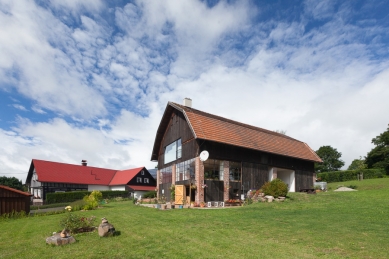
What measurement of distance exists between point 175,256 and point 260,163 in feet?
63.7

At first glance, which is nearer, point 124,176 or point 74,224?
point 74,224

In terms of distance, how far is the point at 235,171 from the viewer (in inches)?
934

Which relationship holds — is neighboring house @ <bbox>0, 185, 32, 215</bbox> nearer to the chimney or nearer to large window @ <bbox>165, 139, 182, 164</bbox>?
large window @ <bbox>165, 139, 182, 164</bbox>

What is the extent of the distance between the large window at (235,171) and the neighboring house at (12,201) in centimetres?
1522

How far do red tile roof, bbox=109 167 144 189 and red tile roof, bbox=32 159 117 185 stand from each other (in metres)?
1.06

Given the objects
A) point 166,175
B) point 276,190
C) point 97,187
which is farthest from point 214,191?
point 97,187

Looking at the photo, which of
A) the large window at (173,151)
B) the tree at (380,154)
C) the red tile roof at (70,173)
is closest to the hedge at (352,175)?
the tree at (380,154)

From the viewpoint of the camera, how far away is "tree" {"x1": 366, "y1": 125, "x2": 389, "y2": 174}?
160 feet

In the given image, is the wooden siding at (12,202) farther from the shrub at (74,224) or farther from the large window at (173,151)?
the large window at (173,151)

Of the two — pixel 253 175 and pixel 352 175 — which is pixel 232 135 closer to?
pixel 253 175

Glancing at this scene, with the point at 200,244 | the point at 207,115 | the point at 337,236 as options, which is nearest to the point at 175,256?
the point at 200,244

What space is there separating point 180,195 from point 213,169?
132 inches

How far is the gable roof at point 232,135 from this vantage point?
2280cm

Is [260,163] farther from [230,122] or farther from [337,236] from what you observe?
[337,236]
